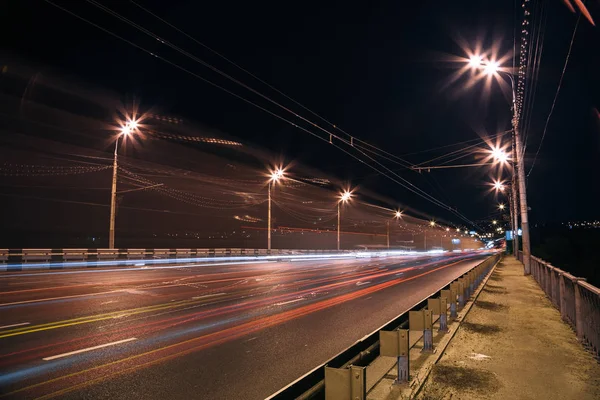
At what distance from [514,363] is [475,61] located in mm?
14031

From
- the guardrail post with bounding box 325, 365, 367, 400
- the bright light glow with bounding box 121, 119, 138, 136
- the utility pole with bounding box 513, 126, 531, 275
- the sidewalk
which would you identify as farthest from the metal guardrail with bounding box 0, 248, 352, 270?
the guardrail post with bounding box 325, 365, 367, 400

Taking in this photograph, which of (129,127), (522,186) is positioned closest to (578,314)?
(522,186)

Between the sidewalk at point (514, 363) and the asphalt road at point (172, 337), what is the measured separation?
2038mm

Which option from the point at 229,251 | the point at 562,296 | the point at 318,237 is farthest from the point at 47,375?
the point at 318,237

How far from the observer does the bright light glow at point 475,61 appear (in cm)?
1691

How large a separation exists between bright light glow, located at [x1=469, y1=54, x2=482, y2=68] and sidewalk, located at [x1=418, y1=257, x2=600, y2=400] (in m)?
10.8

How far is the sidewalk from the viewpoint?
208 inches

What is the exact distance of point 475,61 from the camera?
A: 17.1 meters

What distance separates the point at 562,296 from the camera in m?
10.4

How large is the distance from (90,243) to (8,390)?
2084 inches

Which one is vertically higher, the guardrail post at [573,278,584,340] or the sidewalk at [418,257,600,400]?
the guardrail post at [573,278,584,340]

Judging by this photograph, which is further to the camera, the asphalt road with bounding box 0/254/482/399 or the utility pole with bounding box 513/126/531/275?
the utility pole with bounding box 513/126/531/275

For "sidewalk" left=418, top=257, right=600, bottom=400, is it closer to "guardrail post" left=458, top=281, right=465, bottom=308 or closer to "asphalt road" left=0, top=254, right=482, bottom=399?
"guardrail post" left=458, top=281, right=465, bottom=308

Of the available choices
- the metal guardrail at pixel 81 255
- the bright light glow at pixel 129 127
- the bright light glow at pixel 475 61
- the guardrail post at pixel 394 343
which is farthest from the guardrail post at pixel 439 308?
the metal guardrail at pixel 81 255
